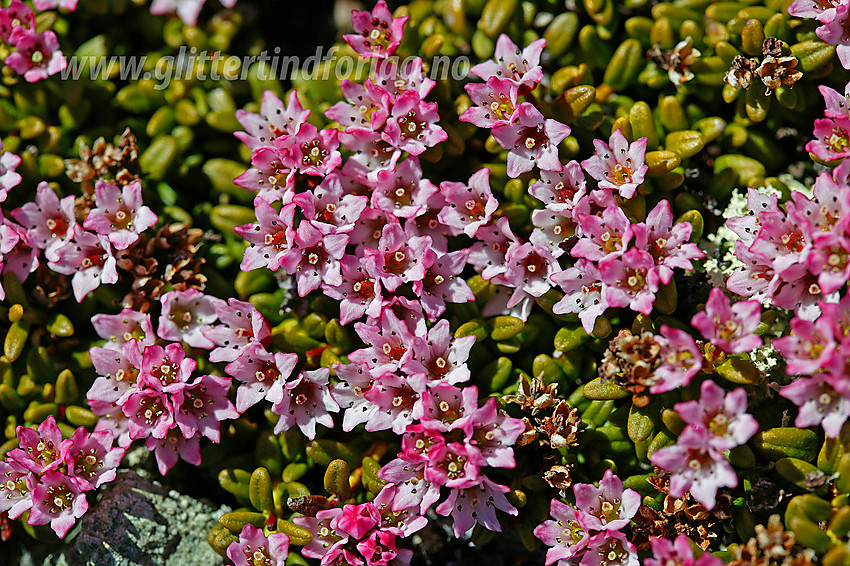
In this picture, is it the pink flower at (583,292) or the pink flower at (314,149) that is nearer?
the pink flower at (583,292)

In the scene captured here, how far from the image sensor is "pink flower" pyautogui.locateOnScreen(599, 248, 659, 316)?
2.92 meters

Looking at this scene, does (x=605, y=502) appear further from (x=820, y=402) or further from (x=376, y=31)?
(x=376, y=31)

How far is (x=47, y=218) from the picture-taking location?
3537 millimetres

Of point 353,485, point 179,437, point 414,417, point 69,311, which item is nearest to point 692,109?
point 414,417

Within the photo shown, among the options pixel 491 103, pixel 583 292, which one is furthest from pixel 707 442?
pixel 491 103

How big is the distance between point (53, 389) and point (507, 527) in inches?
91.1

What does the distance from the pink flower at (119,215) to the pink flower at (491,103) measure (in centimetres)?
158

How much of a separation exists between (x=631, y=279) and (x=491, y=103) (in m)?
1.07

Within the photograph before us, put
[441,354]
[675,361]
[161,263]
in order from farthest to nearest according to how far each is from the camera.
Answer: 1. [161,263]
2. [441,354]
3. [675,361]

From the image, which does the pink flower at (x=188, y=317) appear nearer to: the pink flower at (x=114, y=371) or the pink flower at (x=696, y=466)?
the pink flower at (x=114, y=371)

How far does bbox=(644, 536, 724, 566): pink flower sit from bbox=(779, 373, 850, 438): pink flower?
0.60 m

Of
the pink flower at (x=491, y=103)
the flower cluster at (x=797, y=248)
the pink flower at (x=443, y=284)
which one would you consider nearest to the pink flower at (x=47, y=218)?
the pink flower at (x=443, y=284)

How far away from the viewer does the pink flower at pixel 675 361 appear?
8.96 ft

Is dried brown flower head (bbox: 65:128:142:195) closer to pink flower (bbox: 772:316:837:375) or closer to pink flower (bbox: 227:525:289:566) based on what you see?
pink flower (bbox: 227:525:289:566)
